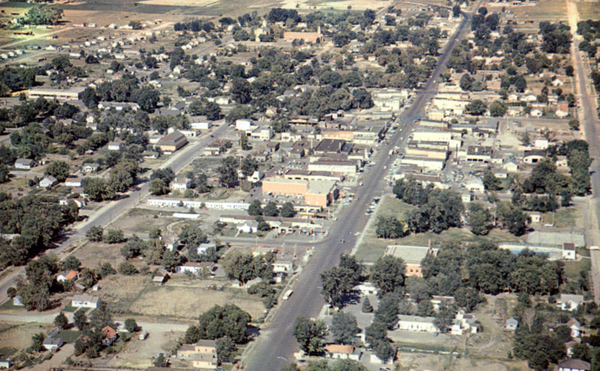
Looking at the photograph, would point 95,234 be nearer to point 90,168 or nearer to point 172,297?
point 172,297

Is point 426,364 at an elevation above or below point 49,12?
below

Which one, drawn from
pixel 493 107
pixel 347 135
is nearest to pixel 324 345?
pixel 347 135

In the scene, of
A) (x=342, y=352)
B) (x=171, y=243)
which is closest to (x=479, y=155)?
(x=171, y=243)

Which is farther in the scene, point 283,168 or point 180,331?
point 283,168

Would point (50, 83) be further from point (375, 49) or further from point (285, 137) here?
point (375, 49)

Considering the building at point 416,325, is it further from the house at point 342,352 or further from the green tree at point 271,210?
the green tree at point 271,210

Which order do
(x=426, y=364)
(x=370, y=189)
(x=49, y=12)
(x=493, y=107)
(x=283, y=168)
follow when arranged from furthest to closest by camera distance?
(x=49, y=12), (x=493, y=107), (x=283, y=168), (x=370, y=189), (x=426, y=364)
